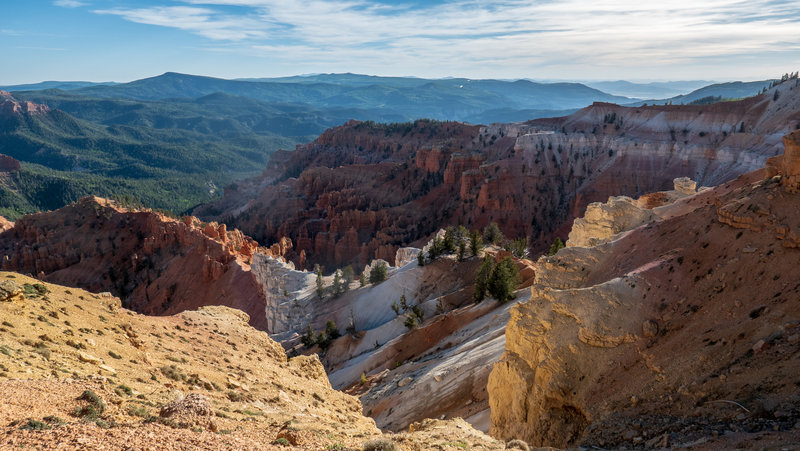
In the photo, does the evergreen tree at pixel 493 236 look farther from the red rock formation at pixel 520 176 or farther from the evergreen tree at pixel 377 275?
the red rock formation at pixel 520 176

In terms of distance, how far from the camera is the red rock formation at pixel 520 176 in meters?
79.4

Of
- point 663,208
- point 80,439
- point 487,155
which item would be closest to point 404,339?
point 663,208

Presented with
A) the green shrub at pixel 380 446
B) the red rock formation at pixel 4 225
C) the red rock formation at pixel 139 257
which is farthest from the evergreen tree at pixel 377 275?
the red rock formation at pixel 4 225

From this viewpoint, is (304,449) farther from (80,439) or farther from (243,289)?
(243,289)

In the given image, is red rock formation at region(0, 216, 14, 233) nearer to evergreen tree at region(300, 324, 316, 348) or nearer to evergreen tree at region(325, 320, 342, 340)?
evergreen tree at region(300, 324, 316, 348)

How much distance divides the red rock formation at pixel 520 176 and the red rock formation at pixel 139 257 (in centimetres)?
2070

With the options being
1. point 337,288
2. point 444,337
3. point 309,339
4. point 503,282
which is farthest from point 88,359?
point 337,288

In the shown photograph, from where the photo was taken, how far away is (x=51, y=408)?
34.1 ft

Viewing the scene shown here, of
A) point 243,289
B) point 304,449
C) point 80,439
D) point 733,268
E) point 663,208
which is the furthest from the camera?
point 243,289

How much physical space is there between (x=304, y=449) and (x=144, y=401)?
443 centimetres

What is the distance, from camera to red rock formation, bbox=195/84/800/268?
A: 7938cm

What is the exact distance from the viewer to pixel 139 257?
7006 centimetres

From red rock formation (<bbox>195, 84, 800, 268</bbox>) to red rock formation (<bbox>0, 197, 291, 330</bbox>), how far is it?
20.7 meters

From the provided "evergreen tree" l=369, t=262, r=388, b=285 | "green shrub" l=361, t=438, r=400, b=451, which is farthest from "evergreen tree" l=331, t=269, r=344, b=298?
"green shrub" l=361, t=438, r=400, b=451
